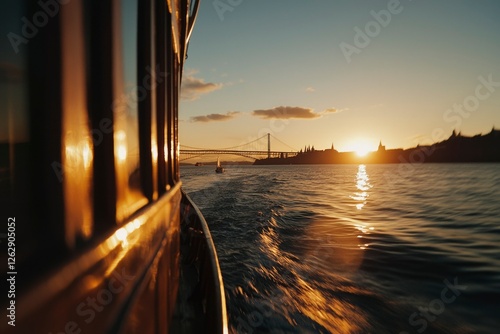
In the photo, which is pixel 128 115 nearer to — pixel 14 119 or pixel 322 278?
pixel 14 119

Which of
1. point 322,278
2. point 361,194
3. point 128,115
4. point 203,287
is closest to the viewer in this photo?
point 128,115

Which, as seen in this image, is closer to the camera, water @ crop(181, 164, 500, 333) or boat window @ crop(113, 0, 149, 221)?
boat window @ crop(113, 0, 149, 221)

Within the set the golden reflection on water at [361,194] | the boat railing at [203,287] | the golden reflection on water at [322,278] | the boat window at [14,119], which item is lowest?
the golden reflection on water at [361,194]

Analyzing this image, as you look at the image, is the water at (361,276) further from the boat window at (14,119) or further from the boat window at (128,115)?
the boat window at (14,119)

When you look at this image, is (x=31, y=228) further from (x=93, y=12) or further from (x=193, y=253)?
(x=193, y=253)

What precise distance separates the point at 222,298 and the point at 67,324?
6.21 feet

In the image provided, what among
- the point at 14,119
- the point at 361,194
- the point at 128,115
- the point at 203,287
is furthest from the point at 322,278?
the point at 361,194

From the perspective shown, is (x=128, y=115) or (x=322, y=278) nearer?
(x=128, y=115)

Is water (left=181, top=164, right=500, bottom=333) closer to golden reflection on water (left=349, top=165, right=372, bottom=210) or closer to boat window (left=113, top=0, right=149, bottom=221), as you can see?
boat window (left=113, top=0, right=149, bottom=221)

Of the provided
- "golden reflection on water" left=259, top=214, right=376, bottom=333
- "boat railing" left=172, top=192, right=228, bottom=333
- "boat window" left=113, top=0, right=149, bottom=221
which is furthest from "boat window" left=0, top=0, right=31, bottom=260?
"golden reflection on water" left=259, top=214, right=376, bottom=333

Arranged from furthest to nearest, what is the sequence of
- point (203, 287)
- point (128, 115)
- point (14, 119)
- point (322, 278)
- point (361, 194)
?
1. point (361, 194)
2. point (322, 278)
3. point (203, 287)
4. point (128, 115)
5. point (14, 119)

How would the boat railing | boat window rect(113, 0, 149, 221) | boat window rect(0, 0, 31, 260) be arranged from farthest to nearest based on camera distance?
the boat railing → boat window rect(113, 0, 149, 221) → boat window rect(0, 0, 31, 260)

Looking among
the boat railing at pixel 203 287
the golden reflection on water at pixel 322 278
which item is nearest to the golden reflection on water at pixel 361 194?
the golden reflection on water at pixel 322 278

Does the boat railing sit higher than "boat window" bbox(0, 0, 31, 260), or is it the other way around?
"boat window" bbox(0, 0, 31, 260)
